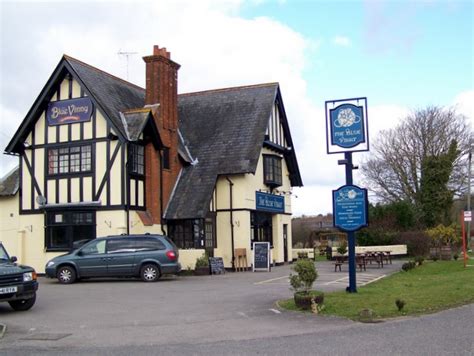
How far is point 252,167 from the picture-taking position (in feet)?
91.4

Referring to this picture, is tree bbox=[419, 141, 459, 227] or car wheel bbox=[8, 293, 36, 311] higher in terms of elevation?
tree bbox=[419, 141, 459, 227]

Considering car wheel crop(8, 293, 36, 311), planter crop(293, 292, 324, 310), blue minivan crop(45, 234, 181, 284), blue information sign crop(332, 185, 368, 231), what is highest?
blue information sign crop(332, 185, 368, 231)

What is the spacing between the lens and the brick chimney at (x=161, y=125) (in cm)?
2745

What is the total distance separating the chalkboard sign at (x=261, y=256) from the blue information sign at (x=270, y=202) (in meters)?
2.95

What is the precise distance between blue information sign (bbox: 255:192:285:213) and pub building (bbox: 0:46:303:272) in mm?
110

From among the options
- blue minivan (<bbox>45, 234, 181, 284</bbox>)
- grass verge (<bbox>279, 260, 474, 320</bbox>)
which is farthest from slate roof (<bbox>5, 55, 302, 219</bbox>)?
grass verge (<bbox>279, 260, 474, 320</bbox>)

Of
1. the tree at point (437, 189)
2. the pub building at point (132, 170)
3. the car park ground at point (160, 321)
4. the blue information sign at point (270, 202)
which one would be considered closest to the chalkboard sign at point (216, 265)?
the pub building at point (132, 170)

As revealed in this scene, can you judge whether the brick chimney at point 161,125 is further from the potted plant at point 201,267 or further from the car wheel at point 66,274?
the car wheel at point 66,274

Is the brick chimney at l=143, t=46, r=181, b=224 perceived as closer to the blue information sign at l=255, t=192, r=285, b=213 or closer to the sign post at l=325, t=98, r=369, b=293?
the blue information sign at l=255, t=192, r=285, b=213

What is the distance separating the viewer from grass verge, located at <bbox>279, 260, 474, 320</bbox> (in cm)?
1204

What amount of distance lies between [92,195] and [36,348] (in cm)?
1692

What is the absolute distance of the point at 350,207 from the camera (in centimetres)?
1551

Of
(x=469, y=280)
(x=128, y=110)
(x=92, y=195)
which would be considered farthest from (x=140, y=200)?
(x=469, y=280)

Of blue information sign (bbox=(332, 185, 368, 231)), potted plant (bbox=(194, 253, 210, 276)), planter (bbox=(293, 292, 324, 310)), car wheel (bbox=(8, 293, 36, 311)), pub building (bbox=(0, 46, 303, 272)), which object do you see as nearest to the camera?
planter (bbox=(293, 292, 324, 310))
